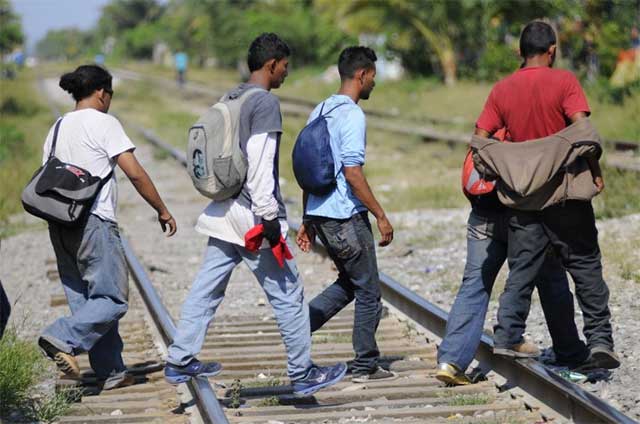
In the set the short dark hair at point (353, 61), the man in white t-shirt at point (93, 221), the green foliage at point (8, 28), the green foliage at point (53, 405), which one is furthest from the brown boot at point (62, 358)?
the green foliage at point (8, 28)

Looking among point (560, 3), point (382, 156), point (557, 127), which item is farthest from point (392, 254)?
point (560, 3)

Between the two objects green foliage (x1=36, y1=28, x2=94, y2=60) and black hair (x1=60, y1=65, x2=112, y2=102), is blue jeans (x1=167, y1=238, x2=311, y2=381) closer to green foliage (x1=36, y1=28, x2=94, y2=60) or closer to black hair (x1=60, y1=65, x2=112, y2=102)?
black hair (x1=60, y1=65, x2=112, y2=102)

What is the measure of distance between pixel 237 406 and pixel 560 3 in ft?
74.3

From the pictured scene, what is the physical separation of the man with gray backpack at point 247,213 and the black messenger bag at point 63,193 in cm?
70

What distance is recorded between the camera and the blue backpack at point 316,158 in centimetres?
599

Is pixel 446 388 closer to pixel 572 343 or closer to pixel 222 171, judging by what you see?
pixel 572 343

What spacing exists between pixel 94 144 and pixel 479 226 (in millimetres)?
2096

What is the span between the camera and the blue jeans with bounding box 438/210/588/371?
241 inches

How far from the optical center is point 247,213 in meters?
5.66

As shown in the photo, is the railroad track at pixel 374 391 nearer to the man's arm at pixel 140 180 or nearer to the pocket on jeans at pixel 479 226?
the pocket on jeans at pixel 479 226

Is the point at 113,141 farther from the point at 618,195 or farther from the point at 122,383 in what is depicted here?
the point at 618,195

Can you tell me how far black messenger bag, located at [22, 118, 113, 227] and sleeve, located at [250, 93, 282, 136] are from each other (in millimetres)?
1081

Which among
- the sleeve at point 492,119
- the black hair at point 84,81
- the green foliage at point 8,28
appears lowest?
the sleeve at point 492,119

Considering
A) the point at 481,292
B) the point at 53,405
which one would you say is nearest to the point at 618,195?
the point at 481,292
